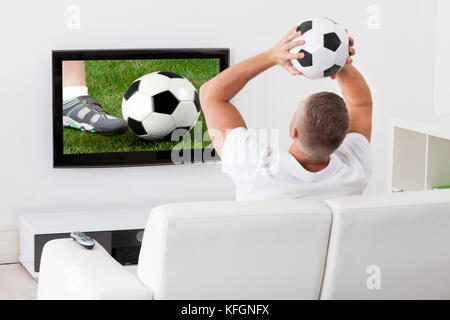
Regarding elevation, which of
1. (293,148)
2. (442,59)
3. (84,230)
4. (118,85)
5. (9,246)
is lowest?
(9,246)

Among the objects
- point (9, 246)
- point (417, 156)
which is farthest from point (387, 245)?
point (9, 246)

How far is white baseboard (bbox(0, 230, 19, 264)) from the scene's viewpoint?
5.00 meters

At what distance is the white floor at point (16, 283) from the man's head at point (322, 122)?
2.41 meters

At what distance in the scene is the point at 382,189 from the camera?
228 inches

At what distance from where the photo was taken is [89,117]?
502 centimetres

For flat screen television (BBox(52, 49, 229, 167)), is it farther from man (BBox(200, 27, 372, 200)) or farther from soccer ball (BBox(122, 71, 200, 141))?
man (BBox(200, 27, 372, 200))

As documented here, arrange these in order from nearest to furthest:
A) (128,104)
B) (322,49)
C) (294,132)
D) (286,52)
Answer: (294,132), (286,52), (322,49), (128,104)

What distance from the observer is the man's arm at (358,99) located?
2912mm

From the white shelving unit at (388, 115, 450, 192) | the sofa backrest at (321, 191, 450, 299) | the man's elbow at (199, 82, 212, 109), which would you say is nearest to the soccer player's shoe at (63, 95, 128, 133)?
the white shelving unit at (388, 115, 450, 192)

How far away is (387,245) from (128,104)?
2869 mm

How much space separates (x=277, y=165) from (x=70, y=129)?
2.63m

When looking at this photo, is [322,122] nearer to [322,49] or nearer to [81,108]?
[322,49]

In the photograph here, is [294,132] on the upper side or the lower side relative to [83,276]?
upper

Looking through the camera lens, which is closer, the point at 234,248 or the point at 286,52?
the point at 234,248
